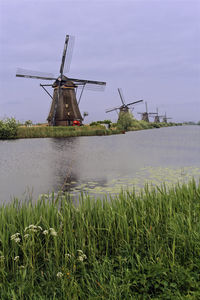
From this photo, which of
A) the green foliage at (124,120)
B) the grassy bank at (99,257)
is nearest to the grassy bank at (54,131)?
the green foliage at (124,120)

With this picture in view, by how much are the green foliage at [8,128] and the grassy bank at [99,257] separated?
25.6 meters

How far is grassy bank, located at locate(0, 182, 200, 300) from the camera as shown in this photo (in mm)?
2574

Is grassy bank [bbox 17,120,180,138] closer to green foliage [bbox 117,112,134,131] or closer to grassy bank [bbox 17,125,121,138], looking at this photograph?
grassy bank [bbox 17,125,121,138]

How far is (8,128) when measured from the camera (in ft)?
91.0

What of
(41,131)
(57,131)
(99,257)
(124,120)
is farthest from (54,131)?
(99,257)

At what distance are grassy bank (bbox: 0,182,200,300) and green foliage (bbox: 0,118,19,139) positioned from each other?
2562 cm

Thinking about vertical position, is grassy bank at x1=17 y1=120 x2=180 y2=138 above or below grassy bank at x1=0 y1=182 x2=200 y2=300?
above

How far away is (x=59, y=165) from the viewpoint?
483 inches

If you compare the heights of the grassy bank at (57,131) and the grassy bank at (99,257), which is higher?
the grassy bank at (57,131)

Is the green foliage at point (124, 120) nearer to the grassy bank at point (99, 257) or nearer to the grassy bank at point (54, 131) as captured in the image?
the grassy bank at point (54, 131)

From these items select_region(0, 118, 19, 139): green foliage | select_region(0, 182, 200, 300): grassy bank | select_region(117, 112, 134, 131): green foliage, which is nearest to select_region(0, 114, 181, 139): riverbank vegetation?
select_region(0, 118, 19, 139): green foliage

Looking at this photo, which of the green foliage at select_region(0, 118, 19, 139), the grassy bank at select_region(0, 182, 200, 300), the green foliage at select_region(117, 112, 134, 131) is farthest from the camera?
the green foliage at select_region(117, 112, 134, 131)

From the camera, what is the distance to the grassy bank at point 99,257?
257 centimetres

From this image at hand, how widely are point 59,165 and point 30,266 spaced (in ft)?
31.2
